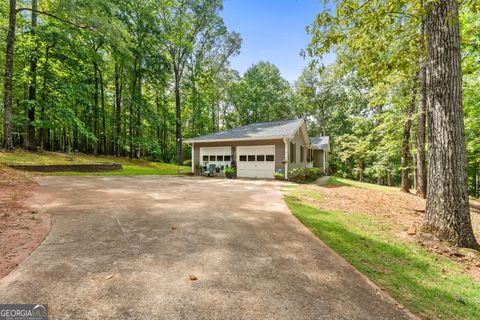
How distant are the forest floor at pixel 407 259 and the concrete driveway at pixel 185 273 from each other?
1.22 ft

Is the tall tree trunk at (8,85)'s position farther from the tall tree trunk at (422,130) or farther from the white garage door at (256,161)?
the tall tree trunk at (422,130)

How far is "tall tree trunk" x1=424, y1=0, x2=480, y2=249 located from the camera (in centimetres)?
462

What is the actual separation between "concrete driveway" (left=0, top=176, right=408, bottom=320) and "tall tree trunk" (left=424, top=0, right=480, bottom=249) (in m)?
3.09

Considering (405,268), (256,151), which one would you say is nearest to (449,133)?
(405,268)

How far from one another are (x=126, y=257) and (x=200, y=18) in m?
26.3

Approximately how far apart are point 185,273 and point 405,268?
346 cm

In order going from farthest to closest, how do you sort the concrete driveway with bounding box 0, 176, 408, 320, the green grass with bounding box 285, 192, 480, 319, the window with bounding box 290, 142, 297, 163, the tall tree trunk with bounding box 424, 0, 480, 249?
the window with bounding box 290, 142, 297, 163 → the tall tree trunk with bounding box 424, 0, 480, 249 → the green grass with bounding box 285, 192, 480, 319 → the concrete driveway with bounding box 0, 176, 408, 320

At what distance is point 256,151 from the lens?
15.3 m

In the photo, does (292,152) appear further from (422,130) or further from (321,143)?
(321,143)

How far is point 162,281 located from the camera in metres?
2.44

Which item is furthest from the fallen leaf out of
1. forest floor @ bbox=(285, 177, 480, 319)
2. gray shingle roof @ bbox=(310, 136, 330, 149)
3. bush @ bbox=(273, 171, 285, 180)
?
gray shingle roof @ bbox=(310, 136, 330, 149)

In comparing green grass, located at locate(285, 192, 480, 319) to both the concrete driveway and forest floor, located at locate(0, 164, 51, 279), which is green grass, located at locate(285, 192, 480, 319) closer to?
the concrete driveway

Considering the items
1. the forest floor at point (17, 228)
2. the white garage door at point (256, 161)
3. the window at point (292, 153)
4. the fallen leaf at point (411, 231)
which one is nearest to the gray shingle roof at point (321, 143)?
the window at point (292, 153)

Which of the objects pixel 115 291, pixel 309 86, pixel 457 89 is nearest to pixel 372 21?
pixel 457 89
